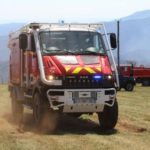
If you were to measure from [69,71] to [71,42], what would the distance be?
134 cm

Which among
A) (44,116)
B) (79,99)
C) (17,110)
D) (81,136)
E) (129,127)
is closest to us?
(81,136)

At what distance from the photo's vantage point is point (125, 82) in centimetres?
4200

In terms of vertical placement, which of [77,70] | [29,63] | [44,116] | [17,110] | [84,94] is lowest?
[17,110]

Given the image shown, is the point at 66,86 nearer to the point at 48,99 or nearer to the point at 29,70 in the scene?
the point at 48,99

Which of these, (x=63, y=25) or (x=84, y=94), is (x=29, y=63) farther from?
(x=84, y=94)

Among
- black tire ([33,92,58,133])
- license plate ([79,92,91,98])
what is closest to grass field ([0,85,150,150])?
black tire ([33,92,58,133])

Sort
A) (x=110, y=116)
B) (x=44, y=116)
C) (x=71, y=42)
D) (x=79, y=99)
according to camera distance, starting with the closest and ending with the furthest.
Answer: (x=79, y=99)
(x=44, y=116)
(x=110, y=116)
(x=71, y=42)

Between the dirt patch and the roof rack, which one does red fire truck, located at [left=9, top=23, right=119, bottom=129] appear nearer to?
the roof rack

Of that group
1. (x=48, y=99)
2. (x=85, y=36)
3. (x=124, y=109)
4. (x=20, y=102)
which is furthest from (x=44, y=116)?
(x=124, y=109)

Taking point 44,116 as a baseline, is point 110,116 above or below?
below

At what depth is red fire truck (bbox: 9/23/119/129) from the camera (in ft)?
45.8

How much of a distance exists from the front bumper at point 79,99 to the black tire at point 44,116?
0.23 m

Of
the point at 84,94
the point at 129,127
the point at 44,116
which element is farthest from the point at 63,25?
the point at 129,127

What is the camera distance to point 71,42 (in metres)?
15.0
